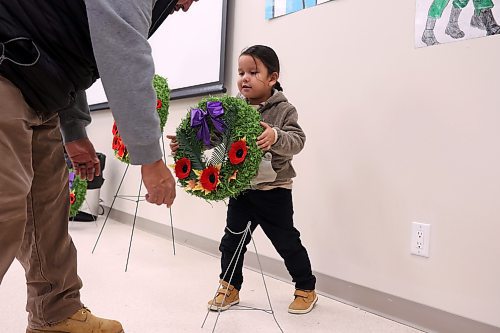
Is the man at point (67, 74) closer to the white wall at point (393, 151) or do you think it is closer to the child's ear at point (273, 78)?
the child's ear at point (273, 78)

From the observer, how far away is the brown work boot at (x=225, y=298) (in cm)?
151

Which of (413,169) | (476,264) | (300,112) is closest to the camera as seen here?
(476,264)

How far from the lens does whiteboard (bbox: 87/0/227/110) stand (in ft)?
7.11

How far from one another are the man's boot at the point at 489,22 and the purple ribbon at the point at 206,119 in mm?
797

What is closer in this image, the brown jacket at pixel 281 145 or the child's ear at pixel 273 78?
the brown jacket at pixel 281 145

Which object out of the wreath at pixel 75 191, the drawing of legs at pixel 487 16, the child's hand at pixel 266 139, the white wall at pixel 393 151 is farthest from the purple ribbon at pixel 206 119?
the wreath at pixel 75 191

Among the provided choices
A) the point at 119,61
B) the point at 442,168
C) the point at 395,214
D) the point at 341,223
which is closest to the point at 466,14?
the point at 442,168

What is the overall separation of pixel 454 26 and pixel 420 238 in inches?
26.1

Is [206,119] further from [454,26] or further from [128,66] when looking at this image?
[454,26]

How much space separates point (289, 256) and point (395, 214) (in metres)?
0.39

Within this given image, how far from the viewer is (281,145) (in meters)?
1.37

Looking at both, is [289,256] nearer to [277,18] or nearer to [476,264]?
[476,264]

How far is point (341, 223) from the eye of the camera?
5.40 feet

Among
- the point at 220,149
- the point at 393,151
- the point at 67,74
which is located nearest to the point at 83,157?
the point at 220,149
